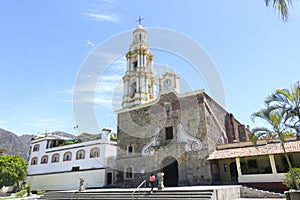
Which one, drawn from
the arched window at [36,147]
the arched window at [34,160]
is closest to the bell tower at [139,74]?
the arched window at [36,147]

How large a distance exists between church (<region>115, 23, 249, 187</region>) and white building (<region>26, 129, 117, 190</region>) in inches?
103

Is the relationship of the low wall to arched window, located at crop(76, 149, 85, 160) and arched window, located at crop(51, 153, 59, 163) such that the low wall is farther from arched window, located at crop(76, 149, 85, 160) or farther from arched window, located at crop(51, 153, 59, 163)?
arched window, located at crop(51, 153, 59, 163)

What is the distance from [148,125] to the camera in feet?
65.8

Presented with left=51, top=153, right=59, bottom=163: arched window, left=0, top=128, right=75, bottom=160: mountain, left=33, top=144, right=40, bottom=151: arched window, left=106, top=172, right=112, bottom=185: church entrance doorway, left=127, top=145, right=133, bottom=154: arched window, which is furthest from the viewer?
left=0, top=128, right=75, bottom=160: mountain

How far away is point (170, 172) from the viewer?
1850 centimetres

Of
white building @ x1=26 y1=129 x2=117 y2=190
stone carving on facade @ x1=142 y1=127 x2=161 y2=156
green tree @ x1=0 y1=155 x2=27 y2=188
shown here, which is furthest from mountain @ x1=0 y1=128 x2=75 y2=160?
stone carving on facade @ x1=142 y1=127 x2=161 y2=156

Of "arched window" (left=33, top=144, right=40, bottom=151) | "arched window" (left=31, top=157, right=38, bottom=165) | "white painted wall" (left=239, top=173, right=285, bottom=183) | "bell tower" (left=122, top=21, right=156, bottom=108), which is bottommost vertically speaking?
"white painted wall" (left=239, top=173, right=285, bottom=183)

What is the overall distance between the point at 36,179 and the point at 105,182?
1155 cm

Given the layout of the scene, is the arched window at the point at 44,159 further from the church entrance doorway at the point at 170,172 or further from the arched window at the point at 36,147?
the church entrance doorway at the point at 170,172

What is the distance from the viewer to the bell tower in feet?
102

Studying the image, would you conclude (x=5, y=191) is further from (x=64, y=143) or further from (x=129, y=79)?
(x=129, y=79)

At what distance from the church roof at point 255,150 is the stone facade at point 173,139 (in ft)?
2.51

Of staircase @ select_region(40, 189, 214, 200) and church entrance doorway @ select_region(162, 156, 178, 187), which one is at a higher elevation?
church entrance doorway @ select_region(162, 156, 178, 187)

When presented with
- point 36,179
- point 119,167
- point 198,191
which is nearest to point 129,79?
point 119,167
